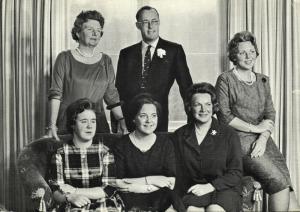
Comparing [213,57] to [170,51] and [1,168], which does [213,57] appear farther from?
[1,168]

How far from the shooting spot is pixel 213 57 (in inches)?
136

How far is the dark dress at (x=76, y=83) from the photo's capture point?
306cm

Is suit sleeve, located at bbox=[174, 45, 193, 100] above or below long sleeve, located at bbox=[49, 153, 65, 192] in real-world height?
above

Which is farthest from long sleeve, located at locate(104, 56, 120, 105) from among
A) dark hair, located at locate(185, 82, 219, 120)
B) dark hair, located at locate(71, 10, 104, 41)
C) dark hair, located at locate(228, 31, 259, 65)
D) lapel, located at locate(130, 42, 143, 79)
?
dark hair, located at locate(228, 31, 259, 65)

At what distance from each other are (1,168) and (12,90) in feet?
1.92

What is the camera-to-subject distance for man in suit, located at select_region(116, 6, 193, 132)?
320 centimetres

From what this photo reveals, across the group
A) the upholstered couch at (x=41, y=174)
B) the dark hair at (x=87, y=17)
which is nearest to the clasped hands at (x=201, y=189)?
the upholstered couch at (x=41, y=174)

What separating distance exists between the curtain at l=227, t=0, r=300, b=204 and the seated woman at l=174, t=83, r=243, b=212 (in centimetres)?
77

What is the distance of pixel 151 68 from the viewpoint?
321 centimetres

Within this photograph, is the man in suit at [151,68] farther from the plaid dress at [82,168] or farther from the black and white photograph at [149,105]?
the plaid dress at [82,168]

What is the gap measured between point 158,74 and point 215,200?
97 cm

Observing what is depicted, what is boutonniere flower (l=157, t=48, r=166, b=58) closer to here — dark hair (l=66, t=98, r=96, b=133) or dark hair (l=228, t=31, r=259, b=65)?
dark hair (l=228, t=31, r=259, b=65)

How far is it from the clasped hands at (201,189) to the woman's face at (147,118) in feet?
1.30

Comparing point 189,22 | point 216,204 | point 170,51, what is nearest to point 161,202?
point 216,204
